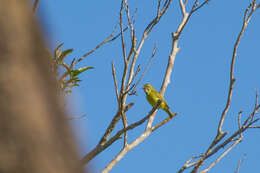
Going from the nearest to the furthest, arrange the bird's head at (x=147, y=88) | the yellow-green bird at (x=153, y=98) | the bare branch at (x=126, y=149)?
1. the bare branch at (x=126, y=149)
2. the yellow-green bird at (x=153, y=98)
3. the bird's head at (x=147, y=88)

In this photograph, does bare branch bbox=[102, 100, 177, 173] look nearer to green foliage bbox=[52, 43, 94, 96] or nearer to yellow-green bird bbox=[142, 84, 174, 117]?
green foliage bbox=[52, 43, 94, 96]

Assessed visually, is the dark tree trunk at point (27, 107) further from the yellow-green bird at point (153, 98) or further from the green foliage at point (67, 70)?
the yellow-green bird at point (153, 98)

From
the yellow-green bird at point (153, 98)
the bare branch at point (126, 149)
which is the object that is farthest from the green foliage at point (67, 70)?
the yellow-green bird at point (153, 98)

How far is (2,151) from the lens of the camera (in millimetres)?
973

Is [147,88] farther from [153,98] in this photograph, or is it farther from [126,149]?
[126,149]

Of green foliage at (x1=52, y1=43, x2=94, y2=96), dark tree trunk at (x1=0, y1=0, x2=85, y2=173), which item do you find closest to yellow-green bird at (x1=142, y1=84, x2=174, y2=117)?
green foliage at (x1=52, y1=43, x2=94, y2=96)

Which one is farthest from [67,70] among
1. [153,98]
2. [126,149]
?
[153,98]

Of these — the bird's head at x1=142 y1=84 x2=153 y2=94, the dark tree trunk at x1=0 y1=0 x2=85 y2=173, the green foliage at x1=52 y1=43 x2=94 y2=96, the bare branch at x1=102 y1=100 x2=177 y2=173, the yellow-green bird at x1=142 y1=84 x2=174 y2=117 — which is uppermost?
the bird's head at x1=142 y1=84 x2=153 y2=94

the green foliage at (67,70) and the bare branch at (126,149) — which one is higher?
the green foliage at (67,70)

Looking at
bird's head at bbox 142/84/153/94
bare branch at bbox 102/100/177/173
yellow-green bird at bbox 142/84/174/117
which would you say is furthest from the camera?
bird's head at bbox 142/84/153/94

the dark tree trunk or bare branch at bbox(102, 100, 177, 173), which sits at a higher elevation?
bare branch at bbox(102, 100, 177, 173)

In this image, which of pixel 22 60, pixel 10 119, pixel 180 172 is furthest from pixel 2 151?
pixel 180 172

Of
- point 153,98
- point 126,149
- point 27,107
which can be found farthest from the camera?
point 153,98

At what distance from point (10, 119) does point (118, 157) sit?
2.24 m
